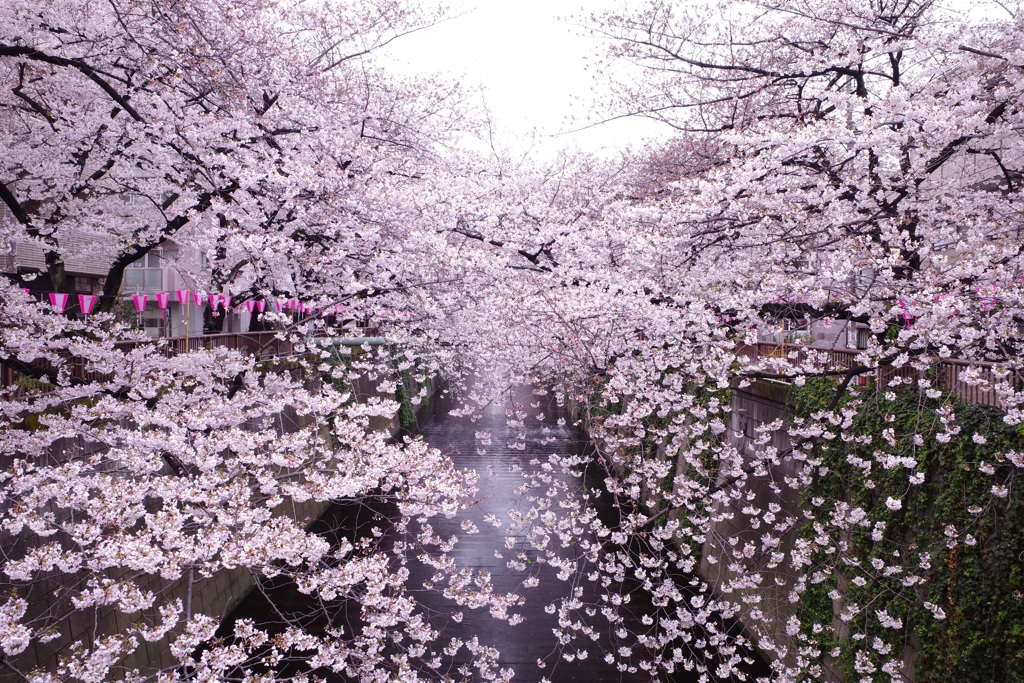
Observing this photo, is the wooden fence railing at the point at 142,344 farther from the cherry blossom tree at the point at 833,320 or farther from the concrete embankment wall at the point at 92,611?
the cherry blossom tree at the point at 833,320

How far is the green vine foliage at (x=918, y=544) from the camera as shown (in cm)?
540

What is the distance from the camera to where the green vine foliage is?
17.7 ft

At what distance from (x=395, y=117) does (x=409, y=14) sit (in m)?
4.01

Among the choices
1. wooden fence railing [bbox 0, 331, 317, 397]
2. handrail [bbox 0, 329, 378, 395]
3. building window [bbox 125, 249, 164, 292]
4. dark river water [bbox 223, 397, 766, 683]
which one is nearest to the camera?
wooden fence railing [bbox 0, 331, 317, 397]

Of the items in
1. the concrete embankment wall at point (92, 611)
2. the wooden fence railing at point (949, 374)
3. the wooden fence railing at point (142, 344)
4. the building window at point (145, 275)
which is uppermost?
the building window at point (145, 275)

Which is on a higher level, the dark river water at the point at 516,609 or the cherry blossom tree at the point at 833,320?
the cherry blossom tree at the point at 833,320

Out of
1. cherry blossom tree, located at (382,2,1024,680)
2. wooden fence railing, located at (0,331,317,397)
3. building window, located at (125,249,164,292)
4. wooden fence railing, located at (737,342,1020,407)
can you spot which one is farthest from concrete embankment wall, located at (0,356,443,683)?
building window, located at (125,249,164,292)

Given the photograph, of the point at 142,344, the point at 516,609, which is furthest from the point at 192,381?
the point at 516,609

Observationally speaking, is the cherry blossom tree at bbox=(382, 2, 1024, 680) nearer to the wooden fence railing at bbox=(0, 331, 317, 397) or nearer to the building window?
the wooden fence railing at bbox=(0, 331, 317, 397)

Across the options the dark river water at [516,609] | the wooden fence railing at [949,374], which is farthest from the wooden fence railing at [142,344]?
the wooden fence railing at [949,374]

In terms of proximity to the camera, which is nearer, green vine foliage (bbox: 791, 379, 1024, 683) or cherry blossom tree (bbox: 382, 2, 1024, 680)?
green vine foliage (bbox: 791, 379, 1024, 683)

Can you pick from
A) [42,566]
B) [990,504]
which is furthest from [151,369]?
[990,504]

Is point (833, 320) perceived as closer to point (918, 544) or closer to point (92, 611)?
point (918, 544)

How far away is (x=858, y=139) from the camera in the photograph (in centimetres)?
754
